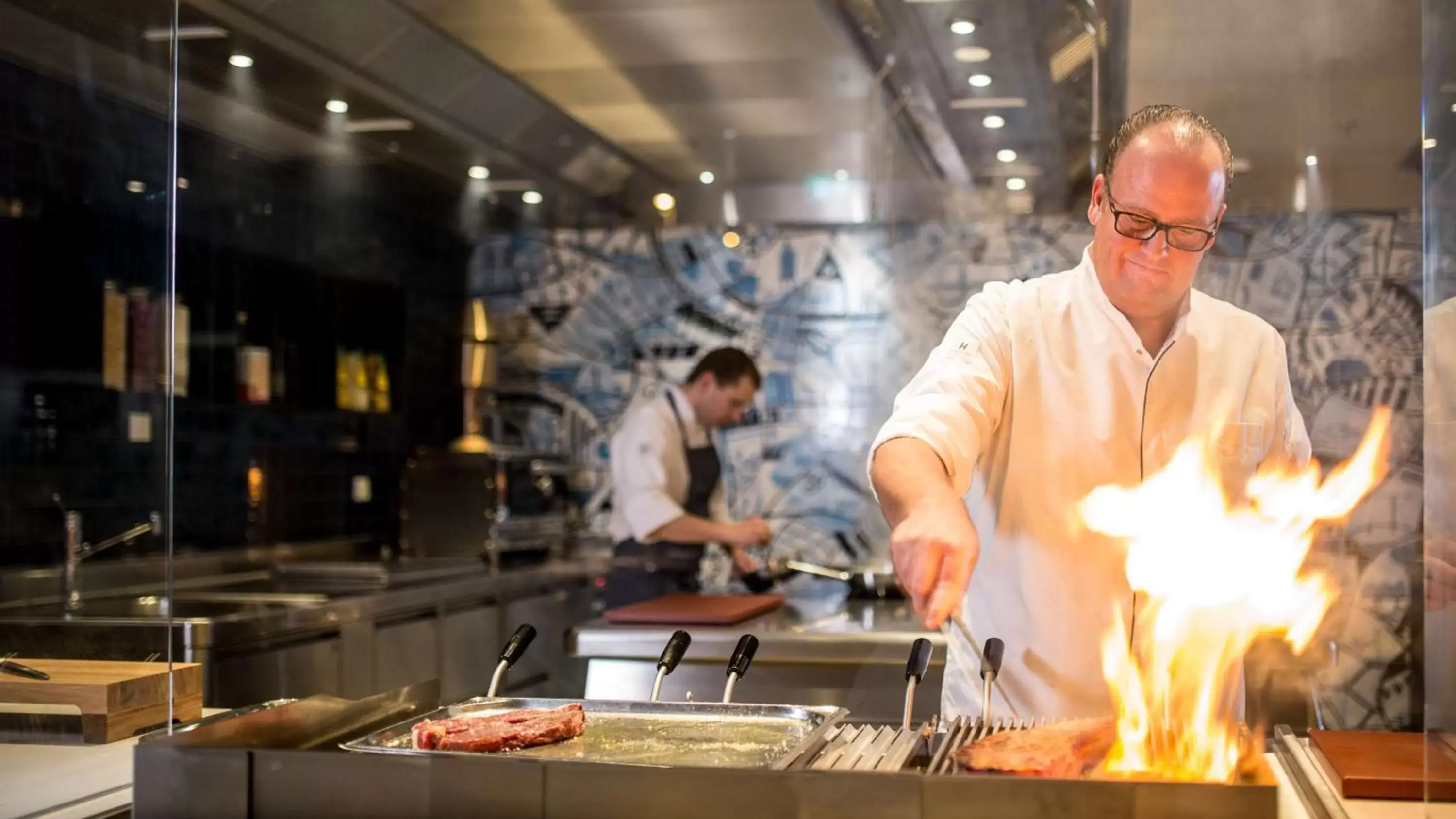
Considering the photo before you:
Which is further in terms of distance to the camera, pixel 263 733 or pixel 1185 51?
pixel 1185 51

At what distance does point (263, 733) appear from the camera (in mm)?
1573

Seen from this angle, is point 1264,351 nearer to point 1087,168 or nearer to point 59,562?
point 1087,168

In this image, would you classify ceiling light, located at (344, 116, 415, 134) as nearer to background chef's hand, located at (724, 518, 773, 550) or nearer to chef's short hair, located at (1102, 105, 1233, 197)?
background chef's hand, located at (724, 518, 773, 550)

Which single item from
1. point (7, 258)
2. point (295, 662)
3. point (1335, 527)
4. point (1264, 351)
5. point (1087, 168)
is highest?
point (1087, 168)

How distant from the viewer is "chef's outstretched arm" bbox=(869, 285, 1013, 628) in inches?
59.4

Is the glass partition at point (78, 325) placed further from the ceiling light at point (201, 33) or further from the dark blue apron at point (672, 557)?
the dark blue apron at point (672, 557)

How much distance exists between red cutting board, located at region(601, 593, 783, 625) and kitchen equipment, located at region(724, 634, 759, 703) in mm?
1430

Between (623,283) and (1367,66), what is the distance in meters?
3.90

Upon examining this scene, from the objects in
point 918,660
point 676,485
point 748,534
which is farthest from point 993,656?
point 676,485

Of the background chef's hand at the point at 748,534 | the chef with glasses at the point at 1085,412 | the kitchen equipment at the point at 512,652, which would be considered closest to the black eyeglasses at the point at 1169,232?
the chef with glasses at the point at 1085,412

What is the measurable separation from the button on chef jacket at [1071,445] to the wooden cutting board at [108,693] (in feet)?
3.98

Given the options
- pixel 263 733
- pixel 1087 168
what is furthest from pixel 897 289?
pixel 263 733

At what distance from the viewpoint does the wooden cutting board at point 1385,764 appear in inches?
57.4

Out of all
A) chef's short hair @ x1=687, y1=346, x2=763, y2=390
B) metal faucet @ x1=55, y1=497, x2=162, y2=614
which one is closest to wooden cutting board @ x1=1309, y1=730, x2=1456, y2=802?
metal faucet @ x1=55, y1=497, x2=162, y2=614
